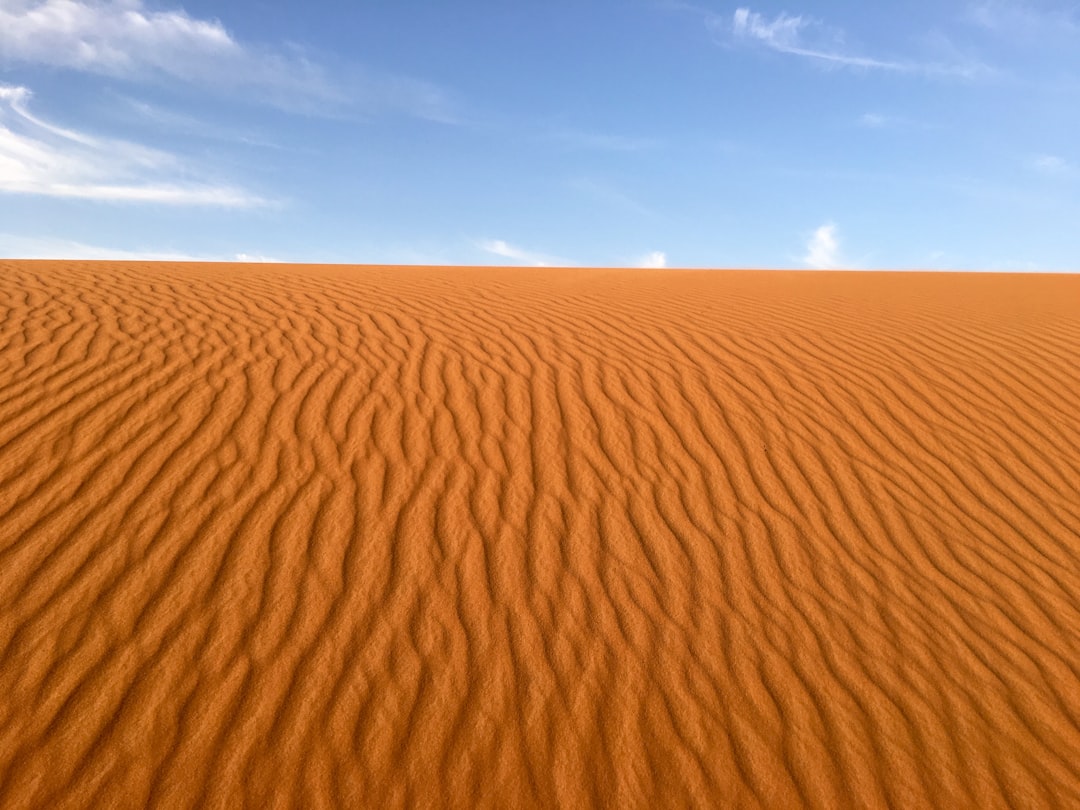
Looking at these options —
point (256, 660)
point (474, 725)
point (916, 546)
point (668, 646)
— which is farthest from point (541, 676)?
point (916, 546)

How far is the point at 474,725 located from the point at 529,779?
0.33m

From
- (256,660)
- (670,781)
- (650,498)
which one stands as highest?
(650,498)

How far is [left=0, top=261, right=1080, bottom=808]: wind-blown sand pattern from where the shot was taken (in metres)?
3.10

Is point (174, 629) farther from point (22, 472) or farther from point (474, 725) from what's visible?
point (22, 472)

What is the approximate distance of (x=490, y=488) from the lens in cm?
470

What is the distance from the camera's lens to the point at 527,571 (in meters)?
4.06

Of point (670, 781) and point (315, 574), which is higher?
point (315, 574)

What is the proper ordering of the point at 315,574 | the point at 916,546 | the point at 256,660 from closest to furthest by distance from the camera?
the point at 256,660
the point at 315,574
the point at 916,546

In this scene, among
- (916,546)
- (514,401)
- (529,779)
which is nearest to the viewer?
(529,779)

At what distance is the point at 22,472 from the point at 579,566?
11.2 feet

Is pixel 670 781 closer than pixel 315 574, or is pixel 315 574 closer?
pixel 670 781

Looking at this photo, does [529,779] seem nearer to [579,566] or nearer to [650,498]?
[579,566]

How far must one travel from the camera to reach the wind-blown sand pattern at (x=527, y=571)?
122 inches

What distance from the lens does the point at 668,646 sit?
363 cm
